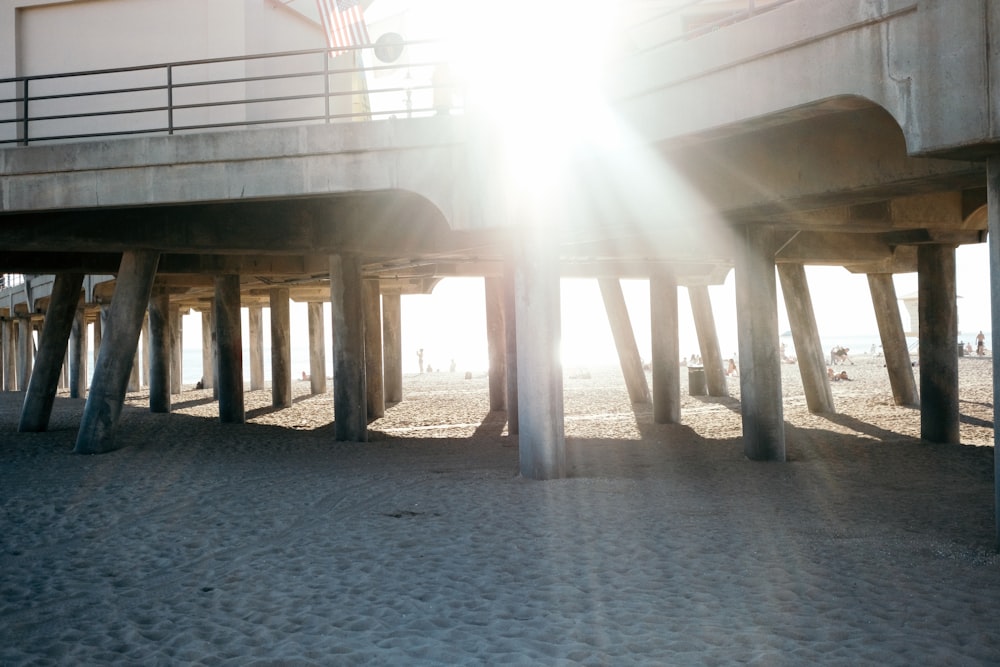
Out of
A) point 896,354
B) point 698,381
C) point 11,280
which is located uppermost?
point 11,280

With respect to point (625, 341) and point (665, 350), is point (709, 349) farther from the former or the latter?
point (665, 350)

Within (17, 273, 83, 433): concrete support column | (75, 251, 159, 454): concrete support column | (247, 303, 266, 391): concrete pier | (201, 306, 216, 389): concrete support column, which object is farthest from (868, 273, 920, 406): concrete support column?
(201, 306, 216, 389): concrete support column

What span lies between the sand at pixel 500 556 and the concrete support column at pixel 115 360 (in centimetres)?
43

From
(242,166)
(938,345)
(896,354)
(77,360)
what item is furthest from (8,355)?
(938,345)

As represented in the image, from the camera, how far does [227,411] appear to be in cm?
2123

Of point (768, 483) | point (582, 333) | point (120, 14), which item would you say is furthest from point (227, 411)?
point (582, 333)

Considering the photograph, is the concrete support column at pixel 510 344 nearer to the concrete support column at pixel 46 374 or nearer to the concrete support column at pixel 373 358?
the concrete support column at pixel 373 358

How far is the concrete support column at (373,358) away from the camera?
2338 centimetres

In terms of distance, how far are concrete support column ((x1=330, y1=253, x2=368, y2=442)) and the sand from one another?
1.44 meters

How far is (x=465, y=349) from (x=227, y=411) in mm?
93850

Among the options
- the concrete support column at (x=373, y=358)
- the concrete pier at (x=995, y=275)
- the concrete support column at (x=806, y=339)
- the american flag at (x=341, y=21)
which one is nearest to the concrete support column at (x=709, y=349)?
the concrete support column at (x=806, y=339)

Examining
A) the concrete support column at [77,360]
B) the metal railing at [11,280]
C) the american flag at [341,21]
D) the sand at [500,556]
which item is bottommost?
the sand at [500,556]

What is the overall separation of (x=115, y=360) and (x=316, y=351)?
19.8 m

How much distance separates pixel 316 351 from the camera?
3547cm
